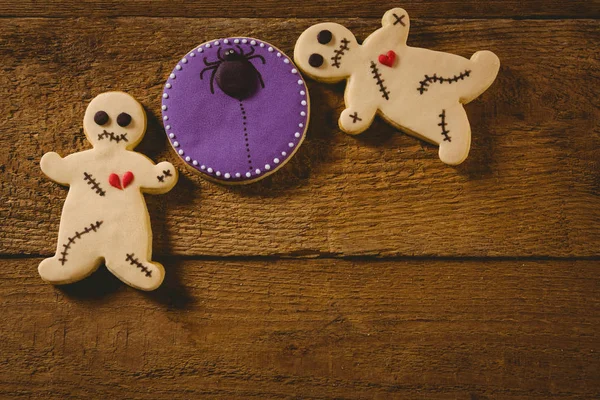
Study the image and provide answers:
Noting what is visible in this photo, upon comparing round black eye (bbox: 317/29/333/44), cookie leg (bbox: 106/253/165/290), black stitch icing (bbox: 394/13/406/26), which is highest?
black stitch icing (bbox: 394/13/406/26)

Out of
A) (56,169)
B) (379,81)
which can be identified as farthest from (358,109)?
(56,169)

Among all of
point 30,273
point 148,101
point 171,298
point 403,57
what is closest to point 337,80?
point 403,57

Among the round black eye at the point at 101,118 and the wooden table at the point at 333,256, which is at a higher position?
the round black eye at the point at 101,118

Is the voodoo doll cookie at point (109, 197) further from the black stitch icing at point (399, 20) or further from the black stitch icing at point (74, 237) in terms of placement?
the black stitch icing at point (399, 20)

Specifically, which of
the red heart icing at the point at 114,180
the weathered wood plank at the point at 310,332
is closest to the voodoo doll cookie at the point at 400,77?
the weathered wood plank at the point at 310,332

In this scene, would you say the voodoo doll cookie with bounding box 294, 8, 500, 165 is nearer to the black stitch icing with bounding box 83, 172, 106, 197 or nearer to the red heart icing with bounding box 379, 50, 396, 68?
the red heart icing with bounding box 379, 50, 396, 68

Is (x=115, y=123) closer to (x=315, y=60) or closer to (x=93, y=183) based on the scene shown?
(x=93, y=183)

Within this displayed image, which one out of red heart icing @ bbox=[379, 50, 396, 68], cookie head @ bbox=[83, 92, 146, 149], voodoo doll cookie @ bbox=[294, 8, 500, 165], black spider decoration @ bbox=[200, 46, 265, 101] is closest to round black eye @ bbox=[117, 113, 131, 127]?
cookie head @ bbox=[83, 92, 146, 149]
